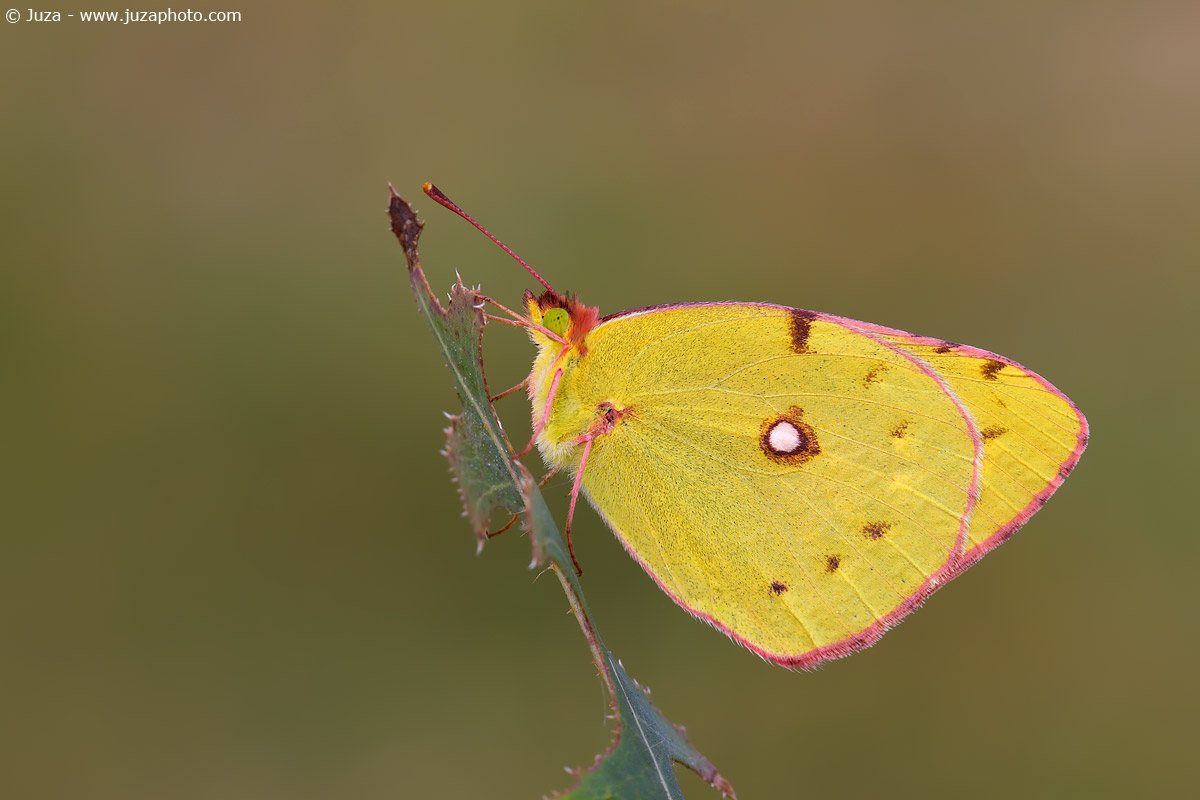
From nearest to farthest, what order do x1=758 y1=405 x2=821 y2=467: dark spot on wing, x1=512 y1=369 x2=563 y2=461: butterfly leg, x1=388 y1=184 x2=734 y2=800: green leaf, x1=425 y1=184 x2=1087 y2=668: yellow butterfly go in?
1. x1=388 y1=184 x2=734 y2=800: green leaf
2. x1=512 y1=369 x2=563 y2=461: butterfly leg
3. x1=425 y1=184 x2=1087 y2=668: yellow butterfly
4. x1=758 y1=405 x2=821 y2=467: dark spot on wing

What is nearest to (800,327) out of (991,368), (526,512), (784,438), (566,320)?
(784,438)

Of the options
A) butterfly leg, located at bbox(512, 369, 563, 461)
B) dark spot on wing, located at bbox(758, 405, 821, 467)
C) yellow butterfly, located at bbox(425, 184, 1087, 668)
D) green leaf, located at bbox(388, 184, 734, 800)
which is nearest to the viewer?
green leaf, located at bbox(388, 184, 734, 800)

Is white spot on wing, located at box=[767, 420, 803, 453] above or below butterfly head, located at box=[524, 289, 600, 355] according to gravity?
below

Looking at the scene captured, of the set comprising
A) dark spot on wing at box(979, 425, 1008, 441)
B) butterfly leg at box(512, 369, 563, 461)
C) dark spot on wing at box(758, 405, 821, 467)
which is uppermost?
butterfly leg at box(512, 369, 563, 461)

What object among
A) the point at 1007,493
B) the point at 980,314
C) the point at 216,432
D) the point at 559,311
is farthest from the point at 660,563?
the point at 980,314

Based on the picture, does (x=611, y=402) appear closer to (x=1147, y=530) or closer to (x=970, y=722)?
(x=970, y=722)

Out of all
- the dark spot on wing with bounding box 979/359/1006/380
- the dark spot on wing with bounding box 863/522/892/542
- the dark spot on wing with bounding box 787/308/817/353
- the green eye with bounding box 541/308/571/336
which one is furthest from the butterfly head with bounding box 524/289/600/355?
the dark spot on wing with bounding box 979/359/1006/380

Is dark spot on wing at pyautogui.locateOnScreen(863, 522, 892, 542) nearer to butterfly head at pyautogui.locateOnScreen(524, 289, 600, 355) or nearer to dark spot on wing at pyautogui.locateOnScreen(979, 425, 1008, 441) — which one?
dark spot on wing at pyautogui.locateOnScreen(979, 425, 1008, 441)
